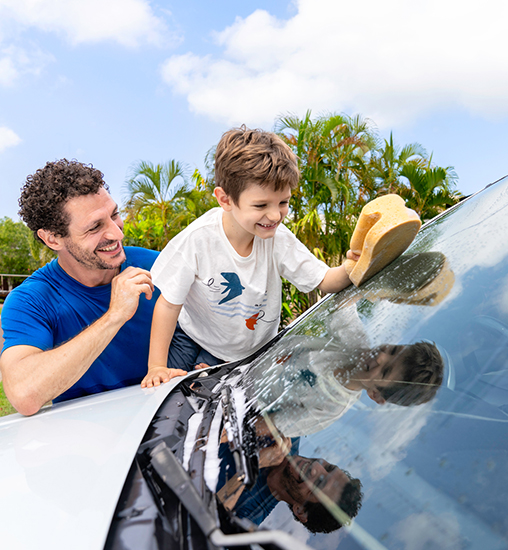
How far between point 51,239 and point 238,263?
86cm

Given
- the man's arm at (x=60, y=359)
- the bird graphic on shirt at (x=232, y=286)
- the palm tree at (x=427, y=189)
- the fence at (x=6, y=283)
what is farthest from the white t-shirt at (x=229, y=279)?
the fence at (x=6, y=283)

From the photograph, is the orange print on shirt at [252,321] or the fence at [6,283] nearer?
the orange print on shirt at [252,321]

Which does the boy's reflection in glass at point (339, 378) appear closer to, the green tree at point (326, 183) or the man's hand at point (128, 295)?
the man's hand at point (128, 295)

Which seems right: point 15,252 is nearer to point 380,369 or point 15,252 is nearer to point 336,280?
point 336,280

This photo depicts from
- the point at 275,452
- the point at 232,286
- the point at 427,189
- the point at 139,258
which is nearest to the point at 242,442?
the point at 275,452

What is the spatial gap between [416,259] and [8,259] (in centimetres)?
1935

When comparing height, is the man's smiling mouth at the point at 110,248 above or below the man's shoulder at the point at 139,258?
above

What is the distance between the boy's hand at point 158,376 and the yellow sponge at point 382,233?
68cm

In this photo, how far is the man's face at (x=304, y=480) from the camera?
0.60 metres

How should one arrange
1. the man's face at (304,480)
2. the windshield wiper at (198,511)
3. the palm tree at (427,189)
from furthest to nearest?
the palm tree at (427,189) < the man's face at (304,480) < the windshield wiper at (198,511)

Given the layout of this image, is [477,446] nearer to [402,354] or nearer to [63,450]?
[402,354]

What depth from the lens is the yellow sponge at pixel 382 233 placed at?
3.92 ft

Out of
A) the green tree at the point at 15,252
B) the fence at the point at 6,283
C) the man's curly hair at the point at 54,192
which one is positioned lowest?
the man's curly hair at the point at 54,192

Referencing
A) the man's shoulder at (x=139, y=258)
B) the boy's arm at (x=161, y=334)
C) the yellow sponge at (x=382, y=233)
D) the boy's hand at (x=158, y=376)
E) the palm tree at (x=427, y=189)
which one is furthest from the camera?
the palm tree at (x=427, y=189)
